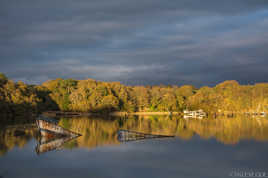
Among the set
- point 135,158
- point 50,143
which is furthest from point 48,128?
point 135,158

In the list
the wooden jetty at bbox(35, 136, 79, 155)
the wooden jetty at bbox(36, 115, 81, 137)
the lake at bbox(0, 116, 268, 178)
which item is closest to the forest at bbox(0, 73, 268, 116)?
the wooden jetty at bbox(36, 115, 81, 137)

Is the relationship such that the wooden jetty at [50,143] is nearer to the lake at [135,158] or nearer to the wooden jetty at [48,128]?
the lake at [135,158]

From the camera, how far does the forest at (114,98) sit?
82.1 metres

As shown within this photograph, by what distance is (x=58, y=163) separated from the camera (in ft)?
70.2

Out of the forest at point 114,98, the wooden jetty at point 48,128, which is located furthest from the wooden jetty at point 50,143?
the forest at point 114,98

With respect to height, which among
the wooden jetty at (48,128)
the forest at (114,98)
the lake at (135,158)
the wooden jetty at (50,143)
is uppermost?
the forest at (114,98)

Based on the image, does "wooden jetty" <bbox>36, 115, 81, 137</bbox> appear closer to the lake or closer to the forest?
the lake

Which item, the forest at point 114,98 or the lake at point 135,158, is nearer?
the lake at point 135,158

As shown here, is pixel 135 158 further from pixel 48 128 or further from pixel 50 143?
pixel 48 128

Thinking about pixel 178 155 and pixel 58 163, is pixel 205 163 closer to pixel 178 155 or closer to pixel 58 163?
pixel 178 155

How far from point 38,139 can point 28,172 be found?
46.4ft

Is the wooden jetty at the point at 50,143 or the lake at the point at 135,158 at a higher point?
the wooden jetty at the point at 50,143

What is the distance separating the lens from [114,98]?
10356cm

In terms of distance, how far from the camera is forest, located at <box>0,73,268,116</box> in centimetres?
8206
